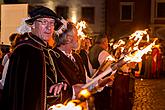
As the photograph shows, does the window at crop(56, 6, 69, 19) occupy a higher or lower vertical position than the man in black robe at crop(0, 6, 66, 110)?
higher

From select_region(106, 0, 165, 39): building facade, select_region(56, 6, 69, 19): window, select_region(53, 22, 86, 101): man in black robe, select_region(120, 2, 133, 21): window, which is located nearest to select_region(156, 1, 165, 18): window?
select_region(106, 0, 165, 39): building facade

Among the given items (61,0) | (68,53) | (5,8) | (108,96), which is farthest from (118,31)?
(68,53)

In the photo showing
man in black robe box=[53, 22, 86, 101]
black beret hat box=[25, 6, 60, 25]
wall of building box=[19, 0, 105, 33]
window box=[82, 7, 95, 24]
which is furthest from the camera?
window box=[82, 7, 95, 24]

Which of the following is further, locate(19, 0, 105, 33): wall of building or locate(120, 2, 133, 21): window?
locate(19, 0, 105, 33): wall of building

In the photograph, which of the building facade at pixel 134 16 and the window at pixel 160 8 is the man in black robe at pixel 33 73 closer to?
the building facade at pixel 134 16

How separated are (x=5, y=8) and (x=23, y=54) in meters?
7.17

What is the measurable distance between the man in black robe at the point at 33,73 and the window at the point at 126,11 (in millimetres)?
32644

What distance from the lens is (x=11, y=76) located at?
14.2 ft

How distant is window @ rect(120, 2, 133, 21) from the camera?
36.8 metres

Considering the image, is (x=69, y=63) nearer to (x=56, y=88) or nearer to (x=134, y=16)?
(x=56, y=88)

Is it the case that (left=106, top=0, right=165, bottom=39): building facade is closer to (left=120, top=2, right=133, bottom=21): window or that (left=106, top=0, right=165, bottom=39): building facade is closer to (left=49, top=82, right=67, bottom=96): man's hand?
(left=120, top=2, right=133, bottom=21): window

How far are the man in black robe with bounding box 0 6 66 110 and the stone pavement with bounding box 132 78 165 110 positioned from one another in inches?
272

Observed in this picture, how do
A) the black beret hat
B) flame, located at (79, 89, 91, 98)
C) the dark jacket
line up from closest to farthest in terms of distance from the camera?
1. flame, located at (79, 89, 91, 98)
2. the dark jacket
3. the black beret hat

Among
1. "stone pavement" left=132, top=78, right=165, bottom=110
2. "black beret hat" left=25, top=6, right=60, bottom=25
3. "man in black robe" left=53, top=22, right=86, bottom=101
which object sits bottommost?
"stone pavement" left=132, top=78, right=165, bottom=110
